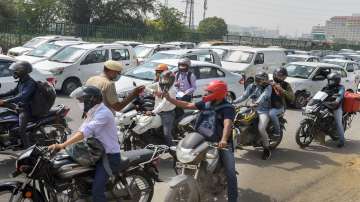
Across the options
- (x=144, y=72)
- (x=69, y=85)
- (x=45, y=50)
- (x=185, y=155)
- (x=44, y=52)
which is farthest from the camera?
(x=45, y=50)

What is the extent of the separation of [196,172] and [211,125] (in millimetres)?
595

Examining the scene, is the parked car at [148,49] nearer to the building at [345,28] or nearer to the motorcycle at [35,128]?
the motorcycle at [35,128]

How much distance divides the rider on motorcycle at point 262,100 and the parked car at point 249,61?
942cm

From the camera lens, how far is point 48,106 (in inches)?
294

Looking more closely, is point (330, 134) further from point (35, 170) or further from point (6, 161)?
point (35, 170)

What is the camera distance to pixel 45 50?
18.4 m

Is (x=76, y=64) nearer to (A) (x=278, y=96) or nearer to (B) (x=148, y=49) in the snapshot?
(B) (x=148, y=49)

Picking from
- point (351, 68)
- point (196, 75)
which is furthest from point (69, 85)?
point (351, 68)

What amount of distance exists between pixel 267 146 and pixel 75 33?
2753 centimetres

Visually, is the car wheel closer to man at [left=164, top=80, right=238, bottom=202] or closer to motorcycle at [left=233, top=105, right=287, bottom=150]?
motorcycle at [left=233, top=105, right=287, bottom=150]

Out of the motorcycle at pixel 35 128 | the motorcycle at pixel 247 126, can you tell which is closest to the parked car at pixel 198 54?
the motorcycle at pixel 247 126

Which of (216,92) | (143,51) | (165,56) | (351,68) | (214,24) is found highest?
(214,24)

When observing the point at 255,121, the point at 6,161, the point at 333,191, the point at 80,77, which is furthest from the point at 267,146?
the point at 80,77

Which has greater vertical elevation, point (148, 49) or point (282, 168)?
point (148, 49)
